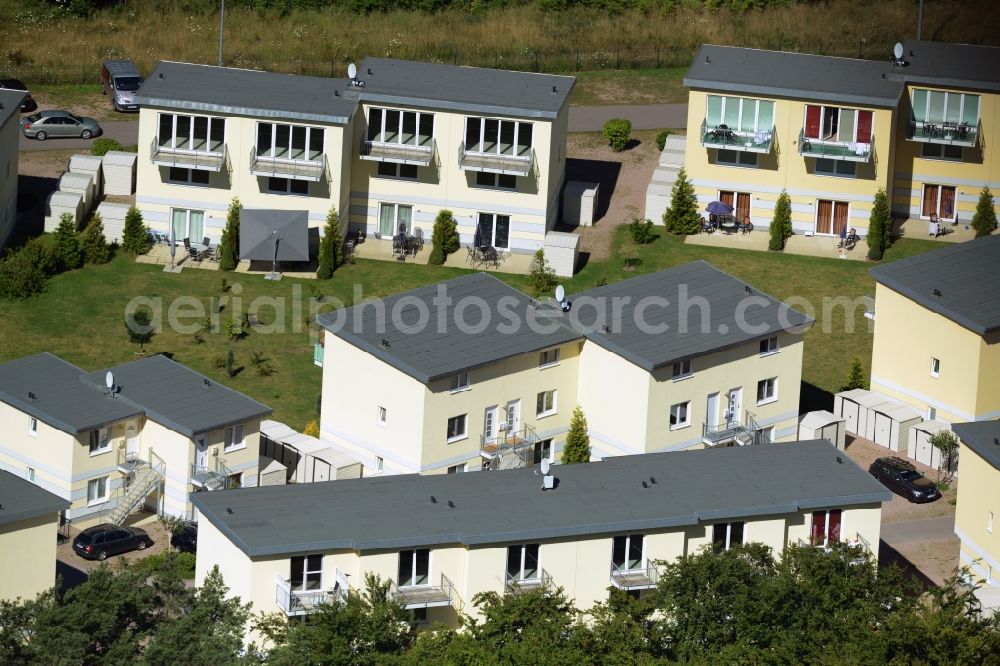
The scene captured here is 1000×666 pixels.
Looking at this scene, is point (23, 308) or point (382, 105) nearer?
point (23, 308)

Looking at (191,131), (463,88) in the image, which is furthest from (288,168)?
(463,88)

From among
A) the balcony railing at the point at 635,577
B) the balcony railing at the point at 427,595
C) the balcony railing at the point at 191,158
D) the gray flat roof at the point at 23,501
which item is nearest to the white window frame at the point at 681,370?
the balcony railing at the point at 635,577

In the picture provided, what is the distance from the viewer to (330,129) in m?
101

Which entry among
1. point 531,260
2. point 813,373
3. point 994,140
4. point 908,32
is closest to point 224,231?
point 531,260

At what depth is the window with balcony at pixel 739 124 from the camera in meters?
105

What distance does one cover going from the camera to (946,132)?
105688 mm

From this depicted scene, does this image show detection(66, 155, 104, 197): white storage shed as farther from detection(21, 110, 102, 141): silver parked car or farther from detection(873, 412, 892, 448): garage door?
detection(873, 412, 892, 448): garage door

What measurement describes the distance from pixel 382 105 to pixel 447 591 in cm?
3479

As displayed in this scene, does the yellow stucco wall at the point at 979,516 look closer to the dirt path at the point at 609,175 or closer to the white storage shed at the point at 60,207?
the dirt path at the point at 609,175

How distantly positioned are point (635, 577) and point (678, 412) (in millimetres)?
12404

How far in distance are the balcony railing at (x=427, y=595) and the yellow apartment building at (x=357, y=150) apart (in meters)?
31.3

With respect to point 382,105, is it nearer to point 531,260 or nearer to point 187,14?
point 531,260

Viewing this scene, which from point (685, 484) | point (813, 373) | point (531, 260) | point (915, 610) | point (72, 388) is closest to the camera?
point (915, 610)

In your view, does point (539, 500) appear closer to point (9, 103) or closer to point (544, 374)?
point (544, 374)
